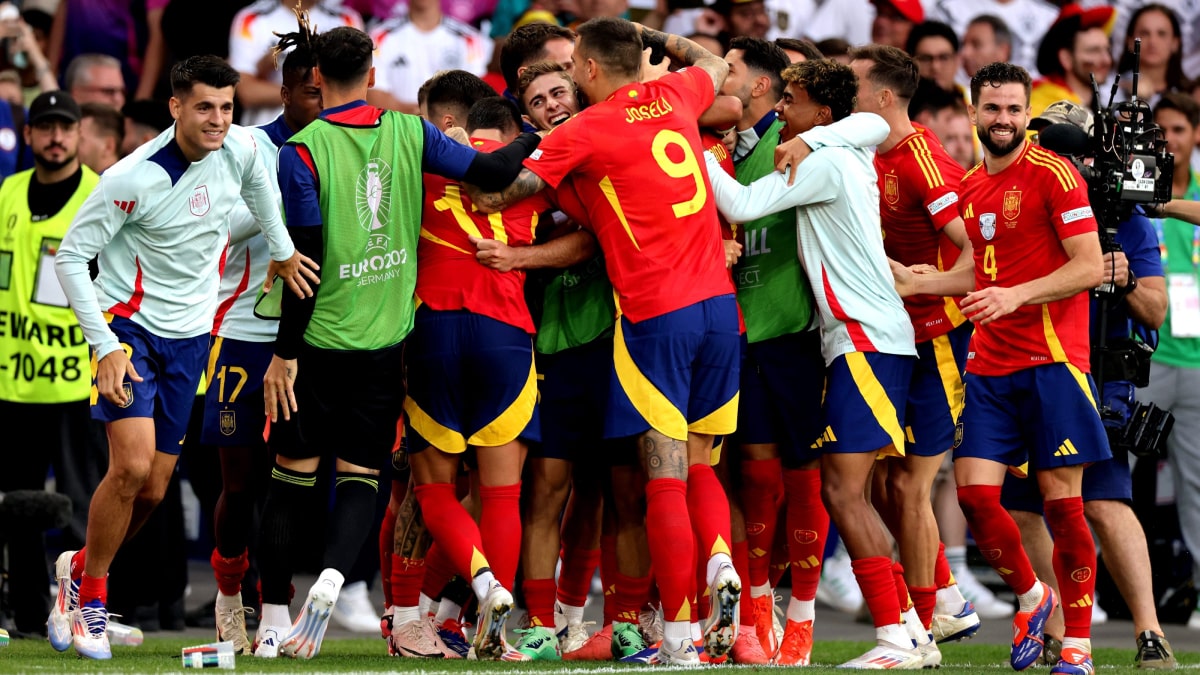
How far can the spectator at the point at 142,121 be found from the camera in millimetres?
12125

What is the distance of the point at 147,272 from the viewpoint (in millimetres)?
8297

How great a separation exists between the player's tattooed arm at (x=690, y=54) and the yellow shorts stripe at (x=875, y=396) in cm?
144

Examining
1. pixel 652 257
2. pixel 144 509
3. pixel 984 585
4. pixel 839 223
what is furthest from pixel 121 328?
pixel 984 585

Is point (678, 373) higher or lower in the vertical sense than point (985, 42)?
lower

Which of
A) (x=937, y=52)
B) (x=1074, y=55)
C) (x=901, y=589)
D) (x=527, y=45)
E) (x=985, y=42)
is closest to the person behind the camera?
(x=901, y=589)

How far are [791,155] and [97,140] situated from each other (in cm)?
540

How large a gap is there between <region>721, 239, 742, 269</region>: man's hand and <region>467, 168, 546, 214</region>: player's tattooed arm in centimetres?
95

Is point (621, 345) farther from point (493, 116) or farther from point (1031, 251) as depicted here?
point (1031, 251)

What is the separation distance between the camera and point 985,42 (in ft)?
45.4

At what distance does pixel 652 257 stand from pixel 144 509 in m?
2.80

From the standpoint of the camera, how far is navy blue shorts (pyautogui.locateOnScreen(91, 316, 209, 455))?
26.8 feet

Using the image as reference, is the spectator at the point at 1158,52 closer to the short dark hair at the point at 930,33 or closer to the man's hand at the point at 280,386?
the short dark hair at the point at 930,33

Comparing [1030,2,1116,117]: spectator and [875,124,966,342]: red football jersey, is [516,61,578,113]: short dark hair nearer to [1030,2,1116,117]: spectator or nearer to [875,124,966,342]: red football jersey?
[875,124,966,342]: red football jersey

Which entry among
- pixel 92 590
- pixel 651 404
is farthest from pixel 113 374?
pixel 651 404
